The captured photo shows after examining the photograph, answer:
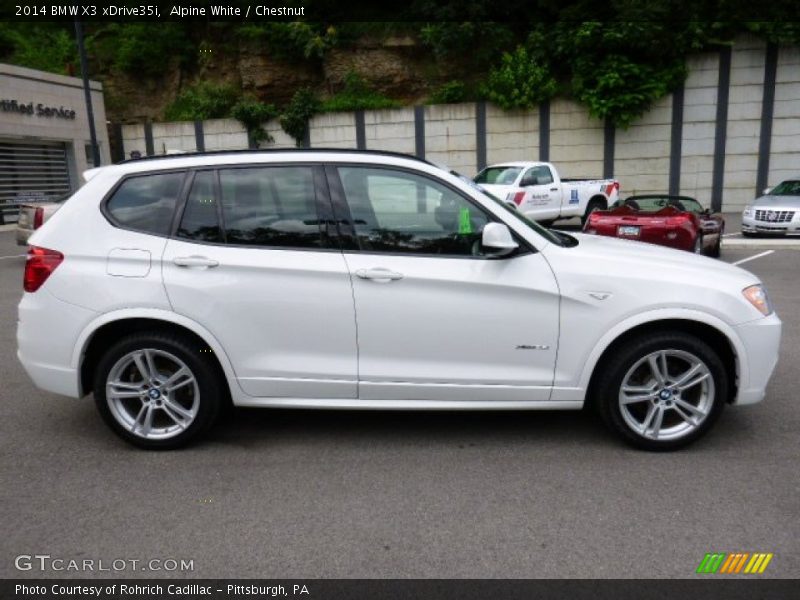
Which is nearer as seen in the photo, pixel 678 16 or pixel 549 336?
pixel 549 336

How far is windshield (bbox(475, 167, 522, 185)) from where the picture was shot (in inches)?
619

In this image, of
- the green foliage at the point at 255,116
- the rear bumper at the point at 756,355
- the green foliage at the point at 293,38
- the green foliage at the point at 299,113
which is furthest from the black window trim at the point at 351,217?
the green foliage at the point at 293,38

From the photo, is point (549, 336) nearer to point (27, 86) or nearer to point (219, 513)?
point (219, 513)

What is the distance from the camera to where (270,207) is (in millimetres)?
3787

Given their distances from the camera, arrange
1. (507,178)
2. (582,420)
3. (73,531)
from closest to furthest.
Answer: (73,531) < (582,420) < (507,178)

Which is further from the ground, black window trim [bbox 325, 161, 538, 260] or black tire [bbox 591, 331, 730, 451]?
black window trim [bbox 325, 161, 538, 260]

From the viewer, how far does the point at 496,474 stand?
3547mm

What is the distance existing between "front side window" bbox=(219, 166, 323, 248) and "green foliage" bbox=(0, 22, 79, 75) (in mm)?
32378

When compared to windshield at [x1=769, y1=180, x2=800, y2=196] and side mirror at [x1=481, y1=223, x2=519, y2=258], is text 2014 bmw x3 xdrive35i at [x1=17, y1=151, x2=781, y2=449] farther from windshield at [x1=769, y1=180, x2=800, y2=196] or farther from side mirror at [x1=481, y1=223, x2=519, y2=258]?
windshield at [x1=769, y1=180, x2=800, y2=196]

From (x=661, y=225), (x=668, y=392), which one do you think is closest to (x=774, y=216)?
(x=661, y=225)

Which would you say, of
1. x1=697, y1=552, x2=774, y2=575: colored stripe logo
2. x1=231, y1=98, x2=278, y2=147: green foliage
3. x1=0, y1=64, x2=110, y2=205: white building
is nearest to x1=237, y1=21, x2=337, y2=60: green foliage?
x1=231, y1=98, x2=278, y2=147: green foliage

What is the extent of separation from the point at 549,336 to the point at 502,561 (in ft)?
4.41

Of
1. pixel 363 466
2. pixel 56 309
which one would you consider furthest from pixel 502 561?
pixel 56 309

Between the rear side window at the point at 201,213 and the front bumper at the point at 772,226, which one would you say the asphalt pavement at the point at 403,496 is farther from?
the front bumper at the point at 772,226
